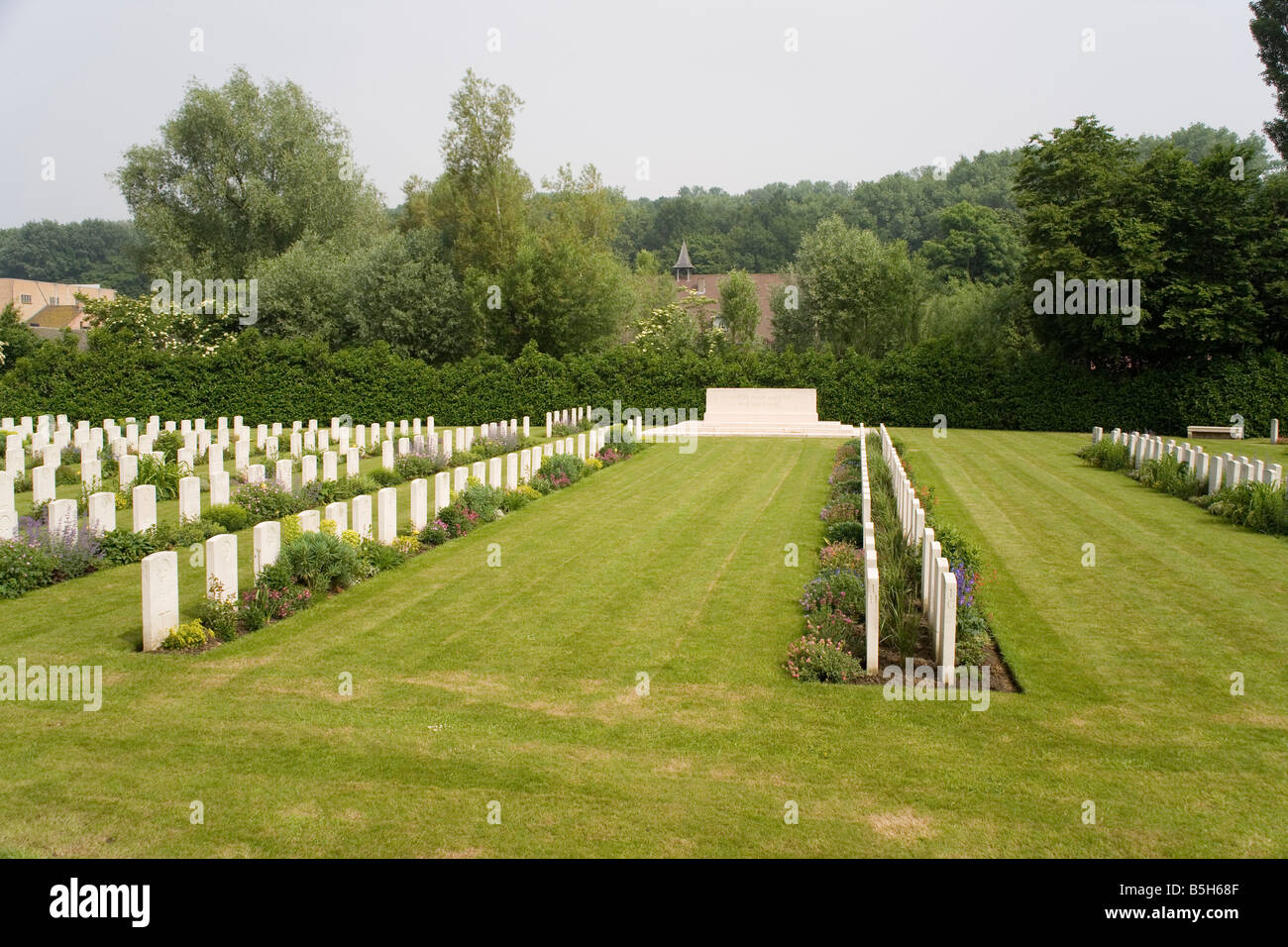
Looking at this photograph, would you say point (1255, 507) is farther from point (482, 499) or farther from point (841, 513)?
point (482, 499)

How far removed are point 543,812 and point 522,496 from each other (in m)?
11.3

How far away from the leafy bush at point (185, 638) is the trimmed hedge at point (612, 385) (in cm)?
2782

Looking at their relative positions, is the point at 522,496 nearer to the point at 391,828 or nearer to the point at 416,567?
the point at 416,567

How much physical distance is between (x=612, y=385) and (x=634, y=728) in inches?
1181

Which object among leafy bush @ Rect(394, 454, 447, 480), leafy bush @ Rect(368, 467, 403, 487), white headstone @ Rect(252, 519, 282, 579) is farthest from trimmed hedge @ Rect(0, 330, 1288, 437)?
white headstone @ Rect(252, 519, 282, 579)

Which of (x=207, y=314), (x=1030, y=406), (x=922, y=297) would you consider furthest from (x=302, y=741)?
(x=922, y=297)

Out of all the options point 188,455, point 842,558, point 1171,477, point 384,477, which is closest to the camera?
point 842,558

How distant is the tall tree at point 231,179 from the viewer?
145 feet

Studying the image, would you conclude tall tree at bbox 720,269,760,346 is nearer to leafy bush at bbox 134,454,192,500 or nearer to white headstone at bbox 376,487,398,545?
leafy bush at bbox 134,454,192,500

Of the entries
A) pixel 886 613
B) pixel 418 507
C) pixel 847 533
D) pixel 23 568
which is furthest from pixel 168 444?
pixel 886 613

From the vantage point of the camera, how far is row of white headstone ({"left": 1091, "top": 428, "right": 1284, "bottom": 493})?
15578mm

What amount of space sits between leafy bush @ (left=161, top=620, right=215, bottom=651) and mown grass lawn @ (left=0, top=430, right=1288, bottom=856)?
0.25 meters

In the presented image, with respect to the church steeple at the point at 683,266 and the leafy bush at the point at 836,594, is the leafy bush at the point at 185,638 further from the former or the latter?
the church steeple at the point at 683,266

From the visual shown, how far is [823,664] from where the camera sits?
756 cm
